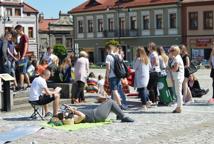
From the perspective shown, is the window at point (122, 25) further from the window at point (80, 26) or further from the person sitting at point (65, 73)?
the person sitting at point (65, 73)

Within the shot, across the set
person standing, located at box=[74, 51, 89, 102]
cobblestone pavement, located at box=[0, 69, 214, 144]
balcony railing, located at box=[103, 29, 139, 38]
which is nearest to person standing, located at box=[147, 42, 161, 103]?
cobblestone pavement, located at box=[0, 69, 214, 144]

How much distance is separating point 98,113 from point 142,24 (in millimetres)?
56039

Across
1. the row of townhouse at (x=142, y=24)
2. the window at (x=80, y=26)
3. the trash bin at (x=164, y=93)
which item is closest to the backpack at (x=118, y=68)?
the trash bin at (x=164, y=93)

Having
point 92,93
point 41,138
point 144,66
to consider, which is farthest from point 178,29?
point 41,138

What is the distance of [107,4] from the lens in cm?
7200

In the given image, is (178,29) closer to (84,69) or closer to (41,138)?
(84,69)

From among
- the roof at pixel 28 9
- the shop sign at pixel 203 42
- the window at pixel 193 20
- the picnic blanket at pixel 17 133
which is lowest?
the picnic blanket at pixel 17 133

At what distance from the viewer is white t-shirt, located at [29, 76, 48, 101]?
12797mm

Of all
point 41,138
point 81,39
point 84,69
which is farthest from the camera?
point 81,39

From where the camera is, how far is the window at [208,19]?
60906 mm

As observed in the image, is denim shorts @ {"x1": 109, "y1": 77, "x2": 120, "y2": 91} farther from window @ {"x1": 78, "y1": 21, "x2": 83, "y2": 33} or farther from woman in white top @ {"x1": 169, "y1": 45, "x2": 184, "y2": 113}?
window @ {"x1": 78, "y1": 21, "x2": 83, "y2": 33}

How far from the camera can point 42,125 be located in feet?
39.6

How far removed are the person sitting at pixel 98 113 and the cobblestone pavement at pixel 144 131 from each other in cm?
26

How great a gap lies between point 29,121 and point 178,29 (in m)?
52.2
